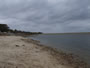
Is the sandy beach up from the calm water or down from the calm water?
up

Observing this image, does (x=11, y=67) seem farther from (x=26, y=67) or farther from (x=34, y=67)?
(x=34, y=67)

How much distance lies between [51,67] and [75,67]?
7.22 ft

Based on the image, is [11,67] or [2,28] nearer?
[11,67]

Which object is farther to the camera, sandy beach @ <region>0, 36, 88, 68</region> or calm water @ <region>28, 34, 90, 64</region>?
calm water @ <region>28, 34, 90, 64</region>

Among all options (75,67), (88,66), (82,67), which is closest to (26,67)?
(75,67)

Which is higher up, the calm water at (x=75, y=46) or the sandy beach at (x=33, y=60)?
the sandy beach at (x=33, y=60)

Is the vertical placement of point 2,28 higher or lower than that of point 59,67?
higher

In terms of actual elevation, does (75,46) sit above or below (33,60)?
below

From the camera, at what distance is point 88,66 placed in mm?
6715

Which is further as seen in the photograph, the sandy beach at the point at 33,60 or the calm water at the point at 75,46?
the calm water at the point at 75,46

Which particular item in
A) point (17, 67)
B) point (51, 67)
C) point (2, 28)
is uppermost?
point (2, 28)

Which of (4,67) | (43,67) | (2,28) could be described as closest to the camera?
(4,67)

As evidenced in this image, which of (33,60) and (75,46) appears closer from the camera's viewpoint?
(33,60)

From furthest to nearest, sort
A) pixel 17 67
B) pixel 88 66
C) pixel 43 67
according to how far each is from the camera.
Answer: pixel 88 66 → pixel 43 67 → pixel 17 67
